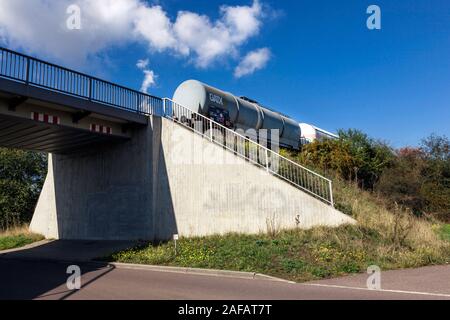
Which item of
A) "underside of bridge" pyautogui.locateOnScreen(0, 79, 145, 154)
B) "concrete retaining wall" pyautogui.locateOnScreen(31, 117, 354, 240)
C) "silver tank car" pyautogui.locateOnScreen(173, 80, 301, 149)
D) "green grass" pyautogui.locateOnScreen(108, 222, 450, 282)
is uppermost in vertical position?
"silver tank car" pyautogui.locateOnScreen(173, 80, 301, 149)

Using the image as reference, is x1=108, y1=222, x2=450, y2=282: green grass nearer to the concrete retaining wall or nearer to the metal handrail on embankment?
the concrete retaining wall

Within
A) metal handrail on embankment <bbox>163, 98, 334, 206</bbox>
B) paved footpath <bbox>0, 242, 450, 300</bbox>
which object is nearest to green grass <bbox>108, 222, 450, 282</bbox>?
paved footpath <bbox>0, 242, 450, 300</bbox>

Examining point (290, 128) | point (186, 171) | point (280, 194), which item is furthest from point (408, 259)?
point (290, 128)

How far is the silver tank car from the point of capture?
2127 cm

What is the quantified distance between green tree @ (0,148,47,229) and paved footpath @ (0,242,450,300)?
1218 inches

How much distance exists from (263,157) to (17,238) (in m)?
14.8

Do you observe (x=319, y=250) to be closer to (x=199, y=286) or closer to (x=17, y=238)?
(x=199, y=286)

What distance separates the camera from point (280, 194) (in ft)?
50.2

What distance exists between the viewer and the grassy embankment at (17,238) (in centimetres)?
2130

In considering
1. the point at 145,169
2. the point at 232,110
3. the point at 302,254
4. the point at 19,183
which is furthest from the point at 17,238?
the point at 19,183

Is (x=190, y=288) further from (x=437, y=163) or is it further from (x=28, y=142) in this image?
(x=437, y=163)

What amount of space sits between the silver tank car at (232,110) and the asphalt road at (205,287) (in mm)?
10976
